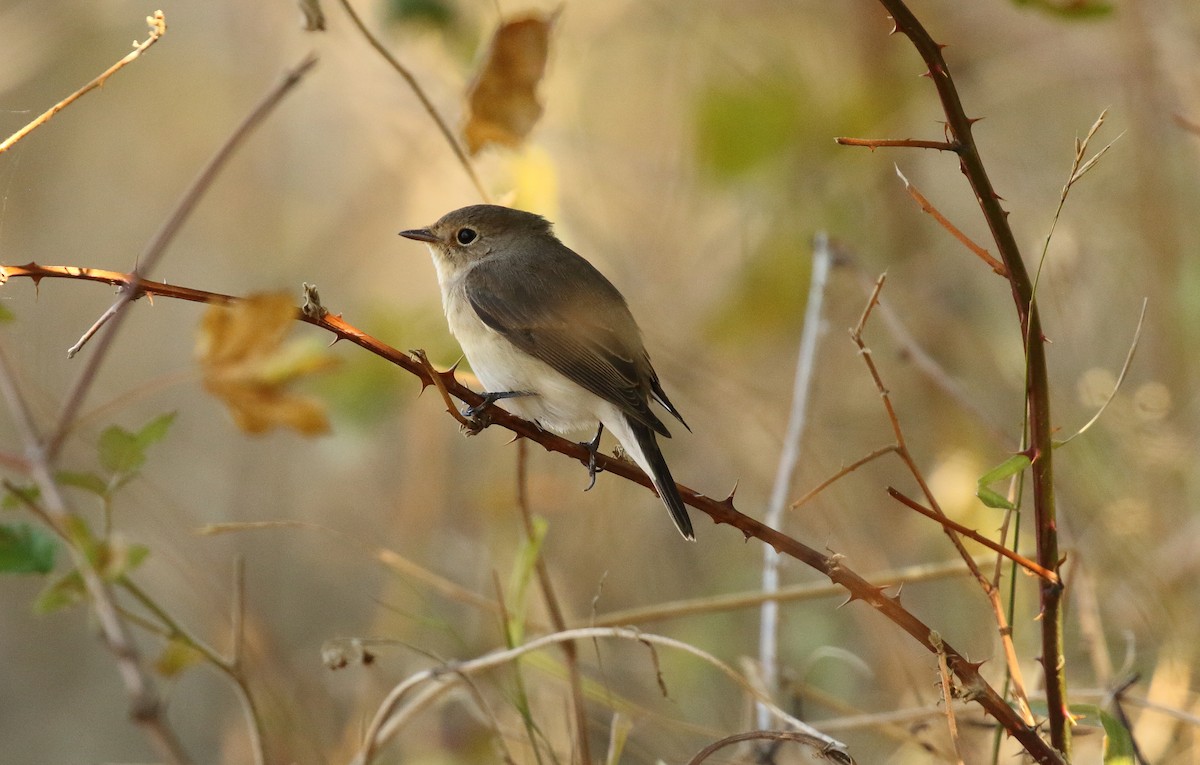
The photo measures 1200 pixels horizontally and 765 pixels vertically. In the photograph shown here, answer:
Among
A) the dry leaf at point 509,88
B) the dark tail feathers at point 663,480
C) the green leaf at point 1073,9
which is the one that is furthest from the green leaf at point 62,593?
the green leaf at point 1073,9

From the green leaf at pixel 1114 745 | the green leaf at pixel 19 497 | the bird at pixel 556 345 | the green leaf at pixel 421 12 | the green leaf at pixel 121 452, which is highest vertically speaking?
the green leaf at pixel 421 12

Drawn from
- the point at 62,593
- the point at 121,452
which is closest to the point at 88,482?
the point at 121,452

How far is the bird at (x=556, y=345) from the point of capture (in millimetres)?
2896

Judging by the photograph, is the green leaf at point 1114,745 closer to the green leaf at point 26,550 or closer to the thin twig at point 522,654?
the thin twig at point 522,654

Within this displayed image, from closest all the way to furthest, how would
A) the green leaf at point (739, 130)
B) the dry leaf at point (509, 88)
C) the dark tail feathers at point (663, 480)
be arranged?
the dark tail feathers at point (663, 480), the dry leaf at point (509, 88), the green leaf at point (739, 130)

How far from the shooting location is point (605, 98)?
5875 mm

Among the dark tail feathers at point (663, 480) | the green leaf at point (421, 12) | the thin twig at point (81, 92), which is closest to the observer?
the thin twig at point (81, 92)

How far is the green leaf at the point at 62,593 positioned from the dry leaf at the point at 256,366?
487 mm

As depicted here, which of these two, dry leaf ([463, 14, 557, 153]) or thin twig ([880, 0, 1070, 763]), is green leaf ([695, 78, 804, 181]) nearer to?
dry leaf ([463, 14, 557, 153])

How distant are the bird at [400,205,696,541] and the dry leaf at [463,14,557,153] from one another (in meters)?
0.56

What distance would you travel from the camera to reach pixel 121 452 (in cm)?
171

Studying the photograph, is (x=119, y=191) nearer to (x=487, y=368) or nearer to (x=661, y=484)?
(x=487, y=368)

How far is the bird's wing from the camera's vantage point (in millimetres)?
2902

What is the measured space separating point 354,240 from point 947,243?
3036mm
